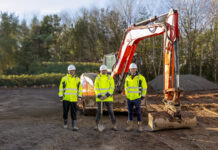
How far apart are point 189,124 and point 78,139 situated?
10.1 feet

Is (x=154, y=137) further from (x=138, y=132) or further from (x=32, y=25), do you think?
(x=32, y=25)

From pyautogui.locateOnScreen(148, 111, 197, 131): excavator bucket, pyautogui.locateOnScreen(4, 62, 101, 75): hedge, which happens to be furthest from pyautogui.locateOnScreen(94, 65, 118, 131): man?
pyautogui.locateOnScreen(4, 62, 101, 75): hedge

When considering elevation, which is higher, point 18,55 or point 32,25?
point 32,25

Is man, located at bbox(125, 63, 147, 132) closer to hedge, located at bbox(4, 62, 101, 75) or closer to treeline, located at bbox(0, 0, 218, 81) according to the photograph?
Answer: treeline, located at bbox(0, 0, 218, 81)

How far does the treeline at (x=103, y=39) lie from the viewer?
18.3 meters

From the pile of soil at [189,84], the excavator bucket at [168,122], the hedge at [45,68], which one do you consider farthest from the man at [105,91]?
the hedge at [45,68]

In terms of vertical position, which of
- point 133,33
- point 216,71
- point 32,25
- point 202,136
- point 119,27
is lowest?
point 202,136

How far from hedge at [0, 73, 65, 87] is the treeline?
542cm

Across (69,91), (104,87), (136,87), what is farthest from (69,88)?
(136,87)

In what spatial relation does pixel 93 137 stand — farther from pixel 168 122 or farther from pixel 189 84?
pixel 189 84

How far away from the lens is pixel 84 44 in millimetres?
36469

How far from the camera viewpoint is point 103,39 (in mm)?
26062

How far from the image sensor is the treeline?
18.3m

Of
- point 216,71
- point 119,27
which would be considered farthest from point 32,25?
point 216,71
